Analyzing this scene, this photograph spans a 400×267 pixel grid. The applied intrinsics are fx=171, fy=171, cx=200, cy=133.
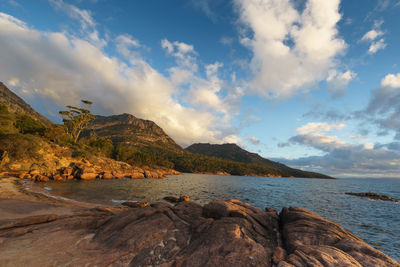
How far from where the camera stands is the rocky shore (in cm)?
787

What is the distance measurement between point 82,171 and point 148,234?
183 ft

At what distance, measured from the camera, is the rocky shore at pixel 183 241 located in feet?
25.8

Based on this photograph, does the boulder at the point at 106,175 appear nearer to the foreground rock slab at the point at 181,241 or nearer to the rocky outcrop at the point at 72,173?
the rocky outcrop at the point at 72,173

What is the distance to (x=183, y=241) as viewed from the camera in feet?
33.3

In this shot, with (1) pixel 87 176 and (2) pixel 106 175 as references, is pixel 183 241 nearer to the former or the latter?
(1) pixel 87 176

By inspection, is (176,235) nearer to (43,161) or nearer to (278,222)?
(278,222)

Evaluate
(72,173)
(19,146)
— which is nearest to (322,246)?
(72,173)

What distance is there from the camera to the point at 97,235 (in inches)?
421

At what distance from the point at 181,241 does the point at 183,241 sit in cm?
12

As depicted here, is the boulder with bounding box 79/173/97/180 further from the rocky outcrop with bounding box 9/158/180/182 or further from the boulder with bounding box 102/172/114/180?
the boulder with bounding box 102/172/114/180

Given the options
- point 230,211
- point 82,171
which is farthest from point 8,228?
point 82,171

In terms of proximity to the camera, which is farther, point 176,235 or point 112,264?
point 176,235

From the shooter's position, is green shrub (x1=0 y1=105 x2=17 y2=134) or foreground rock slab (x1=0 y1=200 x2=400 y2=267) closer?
foreground rock slab (x1=0 y1=200 x2=400 y2=267)

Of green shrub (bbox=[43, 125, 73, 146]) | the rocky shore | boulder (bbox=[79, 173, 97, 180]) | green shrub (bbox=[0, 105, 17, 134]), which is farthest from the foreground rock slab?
green shrub (bbox=[43, 125, 73, 146])
